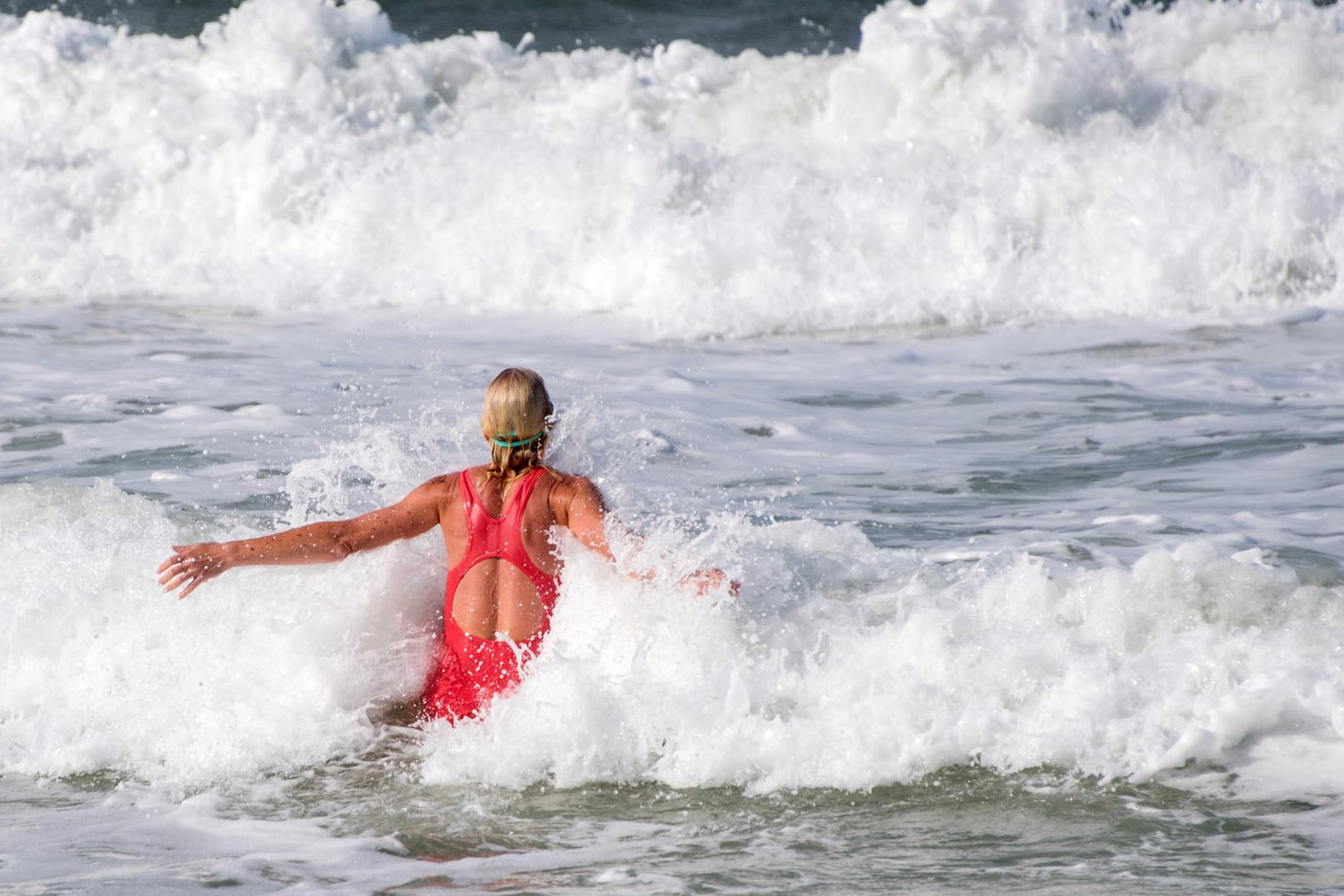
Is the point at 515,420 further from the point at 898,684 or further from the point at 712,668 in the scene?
the point at 898,684

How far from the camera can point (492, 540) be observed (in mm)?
4633

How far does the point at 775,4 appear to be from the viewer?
17.5m

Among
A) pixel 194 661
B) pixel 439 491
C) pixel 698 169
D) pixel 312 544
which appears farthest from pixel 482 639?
pixel 698 169

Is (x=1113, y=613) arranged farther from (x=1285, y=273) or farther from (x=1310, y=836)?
(x=1285, y=273)

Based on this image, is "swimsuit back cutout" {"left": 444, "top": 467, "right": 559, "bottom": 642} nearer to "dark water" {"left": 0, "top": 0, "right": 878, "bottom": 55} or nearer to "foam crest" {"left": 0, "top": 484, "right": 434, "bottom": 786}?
"foam crest" {"left": 0, "top": 484, "right": 434, "bottom": 786}

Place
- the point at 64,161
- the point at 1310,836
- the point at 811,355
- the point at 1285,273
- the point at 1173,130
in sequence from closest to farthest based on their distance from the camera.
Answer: the point at 1310,836
the point at 811,355
the point at 1285,273
the point at 1173,130
the point at 64,161

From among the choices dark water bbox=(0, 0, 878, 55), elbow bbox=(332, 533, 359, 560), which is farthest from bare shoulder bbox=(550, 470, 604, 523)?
dark water bbox=(0, 0, 878, 55)

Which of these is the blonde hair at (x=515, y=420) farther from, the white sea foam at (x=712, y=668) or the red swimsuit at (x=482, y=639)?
the white sea foam at (x=712, y=668)

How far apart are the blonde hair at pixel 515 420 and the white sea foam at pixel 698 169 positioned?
21.1 ft

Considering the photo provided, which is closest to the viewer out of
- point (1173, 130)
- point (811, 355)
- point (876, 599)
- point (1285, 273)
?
point (876, 599)

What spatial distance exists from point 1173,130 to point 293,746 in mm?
10914

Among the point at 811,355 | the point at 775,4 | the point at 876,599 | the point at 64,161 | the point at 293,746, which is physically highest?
the point at 775,4

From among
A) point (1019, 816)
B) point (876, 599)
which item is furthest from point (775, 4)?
point (1019, 816)

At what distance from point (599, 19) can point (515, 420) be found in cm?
1335
